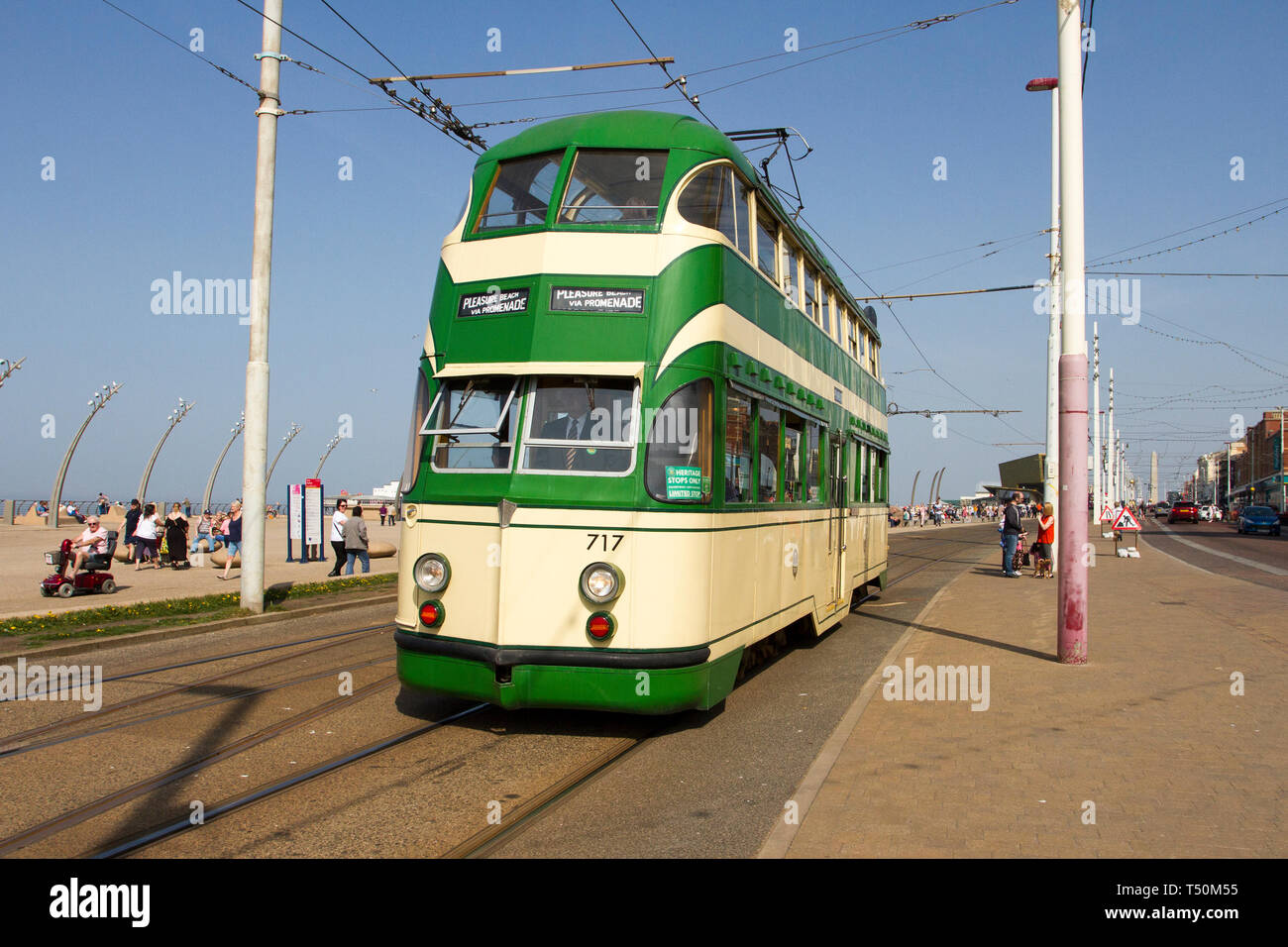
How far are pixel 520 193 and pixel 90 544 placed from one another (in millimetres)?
14213

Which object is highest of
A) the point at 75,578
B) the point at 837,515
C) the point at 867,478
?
the point at 867,478

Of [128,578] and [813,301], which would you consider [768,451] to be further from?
[128,578]

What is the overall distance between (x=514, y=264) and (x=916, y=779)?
441cm

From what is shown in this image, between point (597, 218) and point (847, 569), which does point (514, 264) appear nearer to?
point (597, 218)

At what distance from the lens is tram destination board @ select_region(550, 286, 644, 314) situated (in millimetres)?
7059

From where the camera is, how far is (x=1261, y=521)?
5828 cm

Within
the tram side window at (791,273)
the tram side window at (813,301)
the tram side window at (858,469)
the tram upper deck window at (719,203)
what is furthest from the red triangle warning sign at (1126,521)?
the tram upper deck window at (719,203)

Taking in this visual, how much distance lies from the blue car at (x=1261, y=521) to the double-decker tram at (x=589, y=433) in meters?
61.0

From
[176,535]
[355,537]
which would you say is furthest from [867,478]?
[176,535]

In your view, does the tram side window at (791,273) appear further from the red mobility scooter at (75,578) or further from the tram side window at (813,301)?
the red mobility scooter at (75,578)

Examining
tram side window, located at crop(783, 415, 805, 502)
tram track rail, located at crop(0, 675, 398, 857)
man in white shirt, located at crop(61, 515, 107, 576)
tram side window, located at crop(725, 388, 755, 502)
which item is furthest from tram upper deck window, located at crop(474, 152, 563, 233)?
man in white shirt, located at crop(61, 515, 107, 576)

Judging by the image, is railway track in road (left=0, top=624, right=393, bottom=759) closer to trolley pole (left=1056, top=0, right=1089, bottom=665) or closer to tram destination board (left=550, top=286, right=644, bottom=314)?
tram destination board (left=550, top=286, right=644, bottom=314)

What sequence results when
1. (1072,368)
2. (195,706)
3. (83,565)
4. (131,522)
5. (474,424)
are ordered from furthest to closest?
(131,522) < (83,565) < (1072,368) < (195,706) < (474,424)
